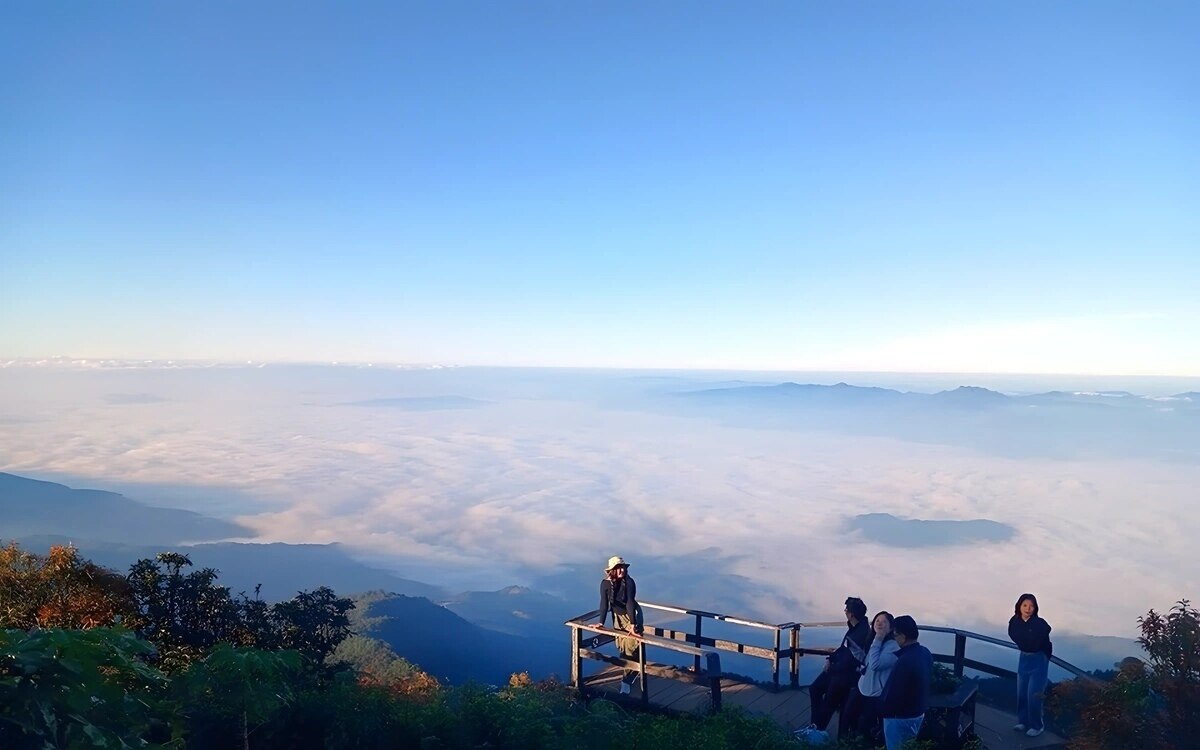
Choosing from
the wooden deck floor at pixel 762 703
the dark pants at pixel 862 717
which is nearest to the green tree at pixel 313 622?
the wooden deck floor at pixel 762 703

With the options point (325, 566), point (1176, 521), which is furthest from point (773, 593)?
point (325, 566)

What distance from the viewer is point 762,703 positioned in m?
8.93

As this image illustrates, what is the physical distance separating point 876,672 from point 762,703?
2.57m

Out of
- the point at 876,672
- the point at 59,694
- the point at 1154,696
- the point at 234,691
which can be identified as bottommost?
the point at 876,672

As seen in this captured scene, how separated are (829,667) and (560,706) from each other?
2.81m

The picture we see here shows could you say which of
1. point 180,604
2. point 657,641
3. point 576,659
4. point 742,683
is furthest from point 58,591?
point 742,683

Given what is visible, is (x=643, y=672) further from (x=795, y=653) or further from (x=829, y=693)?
(x=829, y=693)

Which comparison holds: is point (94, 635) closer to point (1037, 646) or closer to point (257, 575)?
point (1037, 646)

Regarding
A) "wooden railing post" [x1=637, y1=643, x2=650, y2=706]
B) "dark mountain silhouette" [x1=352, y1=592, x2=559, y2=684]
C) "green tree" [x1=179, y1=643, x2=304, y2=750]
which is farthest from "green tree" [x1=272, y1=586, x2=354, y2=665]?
"dark mountain silhouette" [x1=352, y1=592, x2=559, y2=684]

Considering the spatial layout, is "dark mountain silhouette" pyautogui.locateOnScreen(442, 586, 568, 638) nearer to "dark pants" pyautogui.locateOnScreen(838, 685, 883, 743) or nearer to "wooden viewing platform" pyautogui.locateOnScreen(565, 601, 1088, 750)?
"wooden viewing platform" pyautogui.locateOnScreen(565, 601, 1088, 750)

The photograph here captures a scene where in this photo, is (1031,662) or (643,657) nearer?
(1031,662)

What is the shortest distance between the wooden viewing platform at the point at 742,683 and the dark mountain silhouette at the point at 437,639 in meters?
61.0

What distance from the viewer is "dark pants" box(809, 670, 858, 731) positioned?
7.32m

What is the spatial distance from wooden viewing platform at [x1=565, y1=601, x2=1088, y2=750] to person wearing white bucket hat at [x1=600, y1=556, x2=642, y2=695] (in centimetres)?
19
